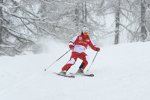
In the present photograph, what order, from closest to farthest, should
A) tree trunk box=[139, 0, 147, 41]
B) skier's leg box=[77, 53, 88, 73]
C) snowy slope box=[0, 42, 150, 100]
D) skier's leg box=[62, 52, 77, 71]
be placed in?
1. snowy slope box=[0, 42, 150, 100]
2. skier's leg box=[62, 52, 77, 71]
3. skier's leg box=[77, 53, 88, 73]
4. tree trunk box=[139, 0, 147, 41]

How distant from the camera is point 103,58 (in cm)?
1532

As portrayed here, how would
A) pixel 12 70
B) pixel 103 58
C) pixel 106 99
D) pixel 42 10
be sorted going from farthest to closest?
pixel 42 10, pixel 103 58, pixel 12 70, pixel 106 99

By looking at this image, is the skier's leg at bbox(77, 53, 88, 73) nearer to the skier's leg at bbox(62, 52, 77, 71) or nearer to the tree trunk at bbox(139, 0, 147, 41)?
the skier's leg at bbox(62, 52, 77, 71)

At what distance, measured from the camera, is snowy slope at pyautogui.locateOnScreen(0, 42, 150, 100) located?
818 centimetres

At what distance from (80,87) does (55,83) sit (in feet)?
2.72

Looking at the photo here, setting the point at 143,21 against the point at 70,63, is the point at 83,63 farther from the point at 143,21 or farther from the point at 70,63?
the point at 143,21

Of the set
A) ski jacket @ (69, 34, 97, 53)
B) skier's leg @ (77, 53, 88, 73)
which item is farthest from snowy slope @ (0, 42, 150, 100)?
ski jacket @ (69, 34, 97, 53)

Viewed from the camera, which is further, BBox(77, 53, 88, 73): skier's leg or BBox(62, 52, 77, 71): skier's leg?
BBox(77, 53, 88, 73): skier's leg

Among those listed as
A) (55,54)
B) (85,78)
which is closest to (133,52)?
(55,54)

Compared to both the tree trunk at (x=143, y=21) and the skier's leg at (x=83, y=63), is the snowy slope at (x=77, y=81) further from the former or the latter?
the tree trunk at (x=143, y=21)

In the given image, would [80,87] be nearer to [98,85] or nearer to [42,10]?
[98,85]

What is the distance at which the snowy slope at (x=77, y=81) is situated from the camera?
818cm

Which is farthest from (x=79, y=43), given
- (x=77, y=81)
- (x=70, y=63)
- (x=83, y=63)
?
(x=77, y=81)

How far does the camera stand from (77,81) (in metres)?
10.3
